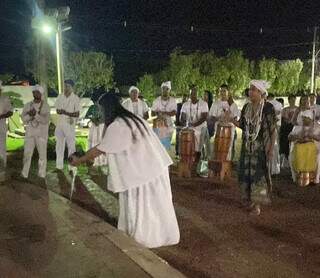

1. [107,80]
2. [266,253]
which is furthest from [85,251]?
[107,80]

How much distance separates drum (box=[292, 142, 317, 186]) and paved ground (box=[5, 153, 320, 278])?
0.97ft

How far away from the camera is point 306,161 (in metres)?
10.4

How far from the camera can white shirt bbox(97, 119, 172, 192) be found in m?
6.11

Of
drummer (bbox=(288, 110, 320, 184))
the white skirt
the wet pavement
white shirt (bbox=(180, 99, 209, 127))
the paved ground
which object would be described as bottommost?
the paved ground

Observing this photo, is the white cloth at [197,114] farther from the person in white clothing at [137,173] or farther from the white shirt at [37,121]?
the person in white clothing at [137,173]

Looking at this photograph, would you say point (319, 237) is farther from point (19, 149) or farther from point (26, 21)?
point (26, 21)

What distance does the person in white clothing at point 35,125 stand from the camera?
10641 millimetres

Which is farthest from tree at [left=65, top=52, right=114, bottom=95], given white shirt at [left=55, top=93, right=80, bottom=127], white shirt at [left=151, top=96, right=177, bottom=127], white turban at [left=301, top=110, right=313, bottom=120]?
white turban at [left=301, top=110, right=313, bottom=120]

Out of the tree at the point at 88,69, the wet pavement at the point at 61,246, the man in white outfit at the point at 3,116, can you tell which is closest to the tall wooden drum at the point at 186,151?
the man in white outfit at the point at 3,116

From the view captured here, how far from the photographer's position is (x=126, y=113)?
6.23 m

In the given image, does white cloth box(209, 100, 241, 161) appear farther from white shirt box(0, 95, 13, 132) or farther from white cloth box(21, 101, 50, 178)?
white shirt box(0, 95, 13, 132)

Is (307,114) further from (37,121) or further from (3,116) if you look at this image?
(3,116)

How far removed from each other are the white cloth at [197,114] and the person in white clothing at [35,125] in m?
2.81

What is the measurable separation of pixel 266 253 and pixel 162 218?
47.4 inches
